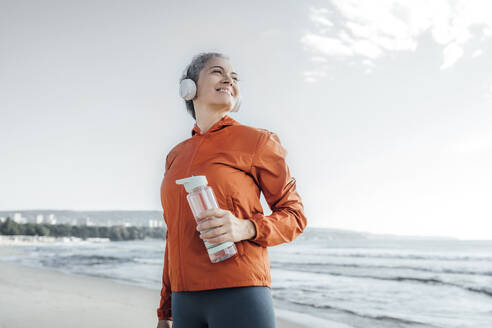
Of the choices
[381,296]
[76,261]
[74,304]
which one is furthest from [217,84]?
[76,261]

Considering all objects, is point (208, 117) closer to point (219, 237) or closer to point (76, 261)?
point (219, 237)

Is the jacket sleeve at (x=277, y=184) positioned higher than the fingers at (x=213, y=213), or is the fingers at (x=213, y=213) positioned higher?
the jacket sleeve at (x=277, y=184)

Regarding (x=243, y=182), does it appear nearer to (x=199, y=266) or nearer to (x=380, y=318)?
(x=199, y=266)

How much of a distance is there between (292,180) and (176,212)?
41cm

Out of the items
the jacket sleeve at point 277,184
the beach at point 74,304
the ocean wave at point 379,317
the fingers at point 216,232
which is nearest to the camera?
the fingers at point 216,232

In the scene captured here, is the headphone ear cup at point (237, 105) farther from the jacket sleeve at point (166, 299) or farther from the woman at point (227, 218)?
the jacket sleeve at point (166, 299)

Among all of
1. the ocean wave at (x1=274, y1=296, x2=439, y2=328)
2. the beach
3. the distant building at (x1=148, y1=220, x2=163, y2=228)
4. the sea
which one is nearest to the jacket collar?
the beach

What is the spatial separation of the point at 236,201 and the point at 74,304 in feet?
20.1

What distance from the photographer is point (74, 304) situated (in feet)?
21.2

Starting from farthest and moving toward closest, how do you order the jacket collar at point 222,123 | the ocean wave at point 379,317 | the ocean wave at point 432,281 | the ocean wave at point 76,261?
the ocean wave at point 76,261
the ocean wave at point 432,281
the ocean wave at point 379,317
the jacket collar at point 222,123

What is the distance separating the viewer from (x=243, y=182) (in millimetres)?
1356

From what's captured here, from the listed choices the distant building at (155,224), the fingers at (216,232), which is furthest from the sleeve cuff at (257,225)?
the distant building at (155,224)

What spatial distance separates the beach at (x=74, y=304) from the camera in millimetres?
5332

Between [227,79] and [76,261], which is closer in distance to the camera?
[227,79]
